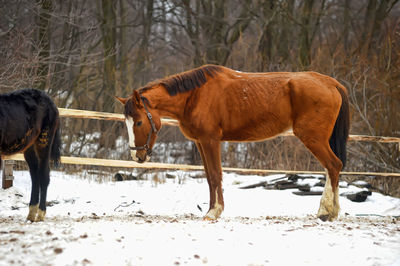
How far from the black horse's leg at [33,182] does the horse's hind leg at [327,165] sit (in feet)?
10.3

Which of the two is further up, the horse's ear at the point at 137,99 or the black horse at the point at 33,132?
the horse's ear at the point at 137,99

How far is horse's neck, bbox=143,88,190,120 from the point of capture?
5051 mm

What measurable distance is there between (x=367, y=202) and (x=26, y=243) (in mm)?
5836

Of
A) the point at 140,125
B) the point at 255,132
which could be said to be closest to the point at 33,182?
the point at 140,125

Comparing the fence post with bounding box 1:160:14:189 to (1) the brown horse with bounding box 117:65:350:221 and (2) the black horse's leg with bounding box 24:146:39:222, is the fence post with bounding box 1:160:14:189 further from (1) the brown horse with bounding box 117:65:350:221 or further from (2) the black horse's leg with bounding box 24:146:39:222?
(1) the brown horse with bounding box 117:65:350:221

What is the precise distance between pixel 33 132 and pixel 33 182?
1.87 ft

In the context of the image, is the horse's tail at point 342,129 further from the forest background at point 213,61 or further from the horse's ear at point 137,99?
the forest background at point 213,61

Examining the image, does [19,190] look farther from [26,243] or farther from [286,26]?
[286,26]

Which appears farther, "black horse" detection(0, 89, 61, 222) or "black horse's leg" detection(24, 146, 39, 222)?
"black horse's leg" detection(24, 146, 39, 222)

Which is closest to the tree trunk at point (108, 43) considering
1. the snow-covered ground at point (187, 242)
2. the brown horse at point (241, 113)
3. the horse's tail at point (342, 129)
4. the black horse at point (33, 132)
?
the snow-covered ground at point (187, 242)

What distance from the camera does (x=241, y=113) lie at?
16.7 feet

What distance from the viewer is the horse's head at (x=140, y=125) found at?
15.9 feet

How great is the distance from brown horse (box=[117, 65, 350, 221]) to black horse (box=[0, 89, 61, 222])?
0.90 metres

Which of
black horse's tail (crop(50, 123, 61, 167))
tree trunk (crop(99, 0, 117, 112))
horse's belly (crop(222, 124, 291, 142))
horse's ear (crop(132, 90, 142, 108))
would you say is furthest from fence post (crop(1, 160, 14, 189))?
tree trunk (crop(99, 0, 117, 112))
